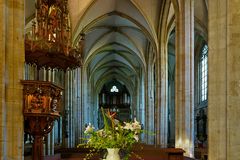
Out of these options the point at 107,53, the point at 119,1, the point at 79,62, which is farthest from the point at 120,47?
the point at 79,62

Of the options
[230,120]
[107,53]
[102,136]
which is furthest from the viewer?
[107,53]

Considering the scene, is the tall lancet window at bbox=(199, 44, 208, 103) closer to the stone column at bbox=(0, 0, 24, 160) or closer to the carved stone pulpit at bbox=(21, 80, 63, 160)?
the carved stone pulpit at bbox=(21, 80, 63, 160)

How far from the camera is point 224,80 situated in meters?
7.31

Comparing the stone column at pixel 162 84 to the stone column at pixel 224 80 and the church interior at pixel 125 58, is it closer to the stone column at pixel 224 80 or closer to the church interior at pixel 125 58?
the church interior at pixel 125 58

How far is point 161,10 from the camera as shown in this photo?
24.2 metres

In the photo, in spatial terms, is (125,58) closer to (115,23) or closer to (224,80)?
(115,23)

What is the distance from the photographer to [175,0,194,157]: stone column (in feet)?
56.5

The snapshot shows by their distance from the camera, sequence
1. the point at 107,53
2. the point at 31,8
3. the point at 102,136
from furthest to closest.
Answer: the point at 107,53, the point at 31,8, the point at 102,136

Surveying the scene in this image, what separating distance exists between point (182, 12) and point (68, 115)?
43.1 feet

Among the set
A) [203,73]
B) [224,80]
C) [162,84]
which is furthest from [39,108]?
[203,73]

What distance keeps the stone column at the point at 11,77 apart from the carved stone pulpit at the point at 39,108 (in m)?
0.80

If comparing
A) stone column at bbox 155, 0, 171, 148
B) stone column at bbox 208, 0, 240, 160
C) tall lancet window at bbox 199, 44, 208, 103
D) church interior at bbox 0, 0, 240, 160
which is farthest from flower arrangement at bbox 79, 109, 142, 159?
tall lancet window at bbox 199, 44, 208, 103

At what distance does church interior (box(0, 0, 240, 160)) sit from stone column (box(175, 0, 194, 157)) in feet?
0.15

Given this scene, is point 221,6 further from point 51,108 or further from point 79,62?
point 79,62
